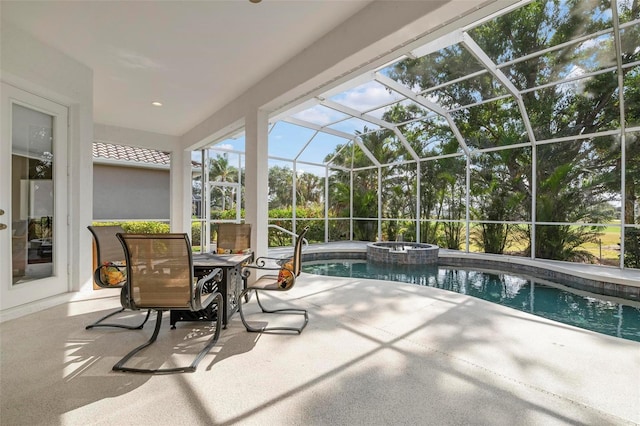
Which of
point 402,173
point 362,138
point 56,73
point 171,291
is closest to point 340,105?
point 362,138

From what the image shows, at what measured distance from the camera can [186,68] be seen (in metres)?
4.37

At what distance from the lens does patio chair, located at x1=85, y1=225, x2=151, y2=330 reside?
294 centimetres

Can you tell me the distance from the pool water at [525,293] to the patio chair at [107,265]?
4777 mm

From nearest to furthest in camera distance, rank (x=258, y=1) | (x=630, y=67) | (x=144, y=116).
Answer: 1. (x=258, y=1)
2. (x=630, y=67)
3. (x=144, y=116)

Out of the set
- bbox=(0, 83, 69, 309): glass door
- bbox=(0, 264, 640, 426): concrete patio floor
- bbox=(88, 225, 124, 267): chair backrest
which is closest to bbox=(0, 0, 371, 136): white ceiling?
bbox=(0, 83, 69, 309): glass door

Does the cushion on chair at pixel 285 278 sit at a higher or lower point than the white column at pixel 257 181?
lower

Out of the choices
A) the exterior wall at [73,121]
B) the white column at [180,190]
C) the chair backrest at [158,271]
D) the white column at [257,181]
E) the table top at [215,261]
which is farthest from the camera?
the white column at [180,190]

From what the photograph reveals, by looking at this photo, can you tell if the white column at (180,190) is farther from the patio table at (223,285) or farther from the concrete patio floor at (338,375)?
the patio table at (223,285)

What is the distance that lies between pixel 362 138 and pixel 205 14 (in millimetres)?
8091

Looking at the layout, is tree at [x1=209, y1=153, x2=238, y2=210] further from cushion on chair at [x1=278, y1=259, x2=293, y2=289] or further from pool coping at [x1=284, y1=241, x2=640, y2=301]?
cushion on chair at [x1=278, y1=259, x2=293, y2=289]

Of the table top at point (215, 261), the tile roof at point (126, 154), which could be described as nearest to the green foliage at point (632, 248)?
the table top at point (215, 261)

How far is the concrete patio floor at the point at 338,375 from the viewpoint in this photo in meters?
1.70

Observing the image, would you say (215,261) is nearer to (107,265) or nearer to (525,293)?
(107,265)

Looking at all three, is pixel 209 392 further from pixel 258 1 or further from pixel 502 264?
pixel 502 264
